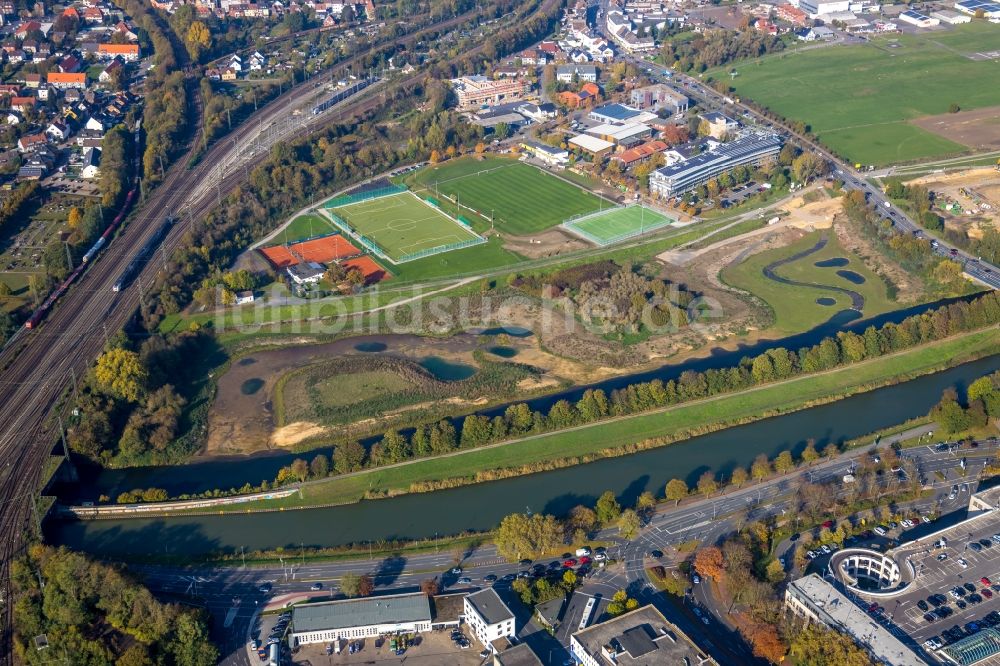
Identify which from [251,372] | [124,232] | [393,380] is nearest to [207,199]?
[124,232]

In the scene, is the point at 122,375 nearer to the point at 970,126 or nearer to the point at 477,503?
the point at 477,503

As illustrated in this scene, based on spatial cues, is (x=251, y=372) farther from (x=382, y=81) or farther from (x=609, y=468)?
(x=382, y=81)

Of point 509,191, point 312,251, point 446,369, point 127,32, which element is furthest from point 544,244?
point 127,32

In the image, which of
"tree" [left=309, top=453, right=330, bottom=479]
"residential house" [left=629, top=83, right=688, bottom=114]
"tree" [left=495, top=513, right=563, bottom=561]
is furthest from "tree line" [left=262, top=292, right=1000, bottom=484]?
"residential house" [left=629, top=83, right=688, bottom=114]

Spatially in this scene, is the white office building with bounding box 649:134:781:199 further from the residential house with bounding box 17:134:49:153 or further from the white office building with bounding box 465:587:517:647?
the residential house with bounding box 17:134:49:153

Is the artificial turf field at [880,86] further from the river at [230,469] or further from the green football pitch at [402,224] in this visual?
the river at [230,469]
